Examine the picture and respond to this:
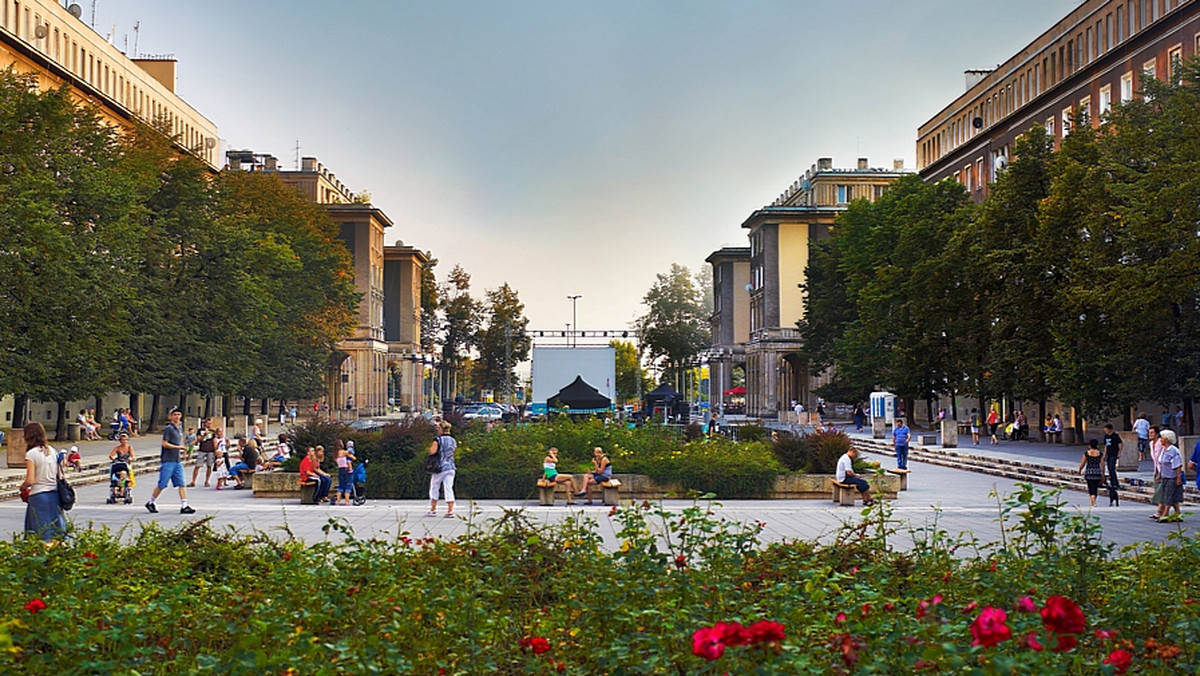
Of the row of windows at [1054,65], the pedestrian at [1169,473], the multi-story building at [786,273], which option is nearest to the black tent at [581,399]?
the row of windows at [1054,65]

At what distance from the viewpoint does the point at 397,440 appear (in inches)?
1180

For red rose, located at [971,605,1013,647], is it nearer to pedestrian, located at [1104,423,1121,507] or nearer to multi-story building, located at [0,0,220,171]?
pedestrian, located at [1104,423,1121,507]

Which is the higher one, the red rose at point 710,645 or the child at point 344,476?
the red rose at point 710,645

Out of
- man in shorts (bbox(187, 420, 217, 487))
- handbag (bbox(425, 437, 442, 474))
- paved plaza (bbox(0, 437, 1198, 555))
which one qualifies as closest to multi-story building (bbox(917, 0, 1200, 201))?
paved plaza (bbox(0, 437, 1198, 555))

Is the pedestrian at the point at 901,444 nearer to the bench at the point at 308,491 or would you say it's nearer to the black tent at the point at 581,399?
the bench at the point at 308,491

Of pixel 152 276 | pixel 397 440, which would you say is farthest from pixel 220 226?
pixel 397 440

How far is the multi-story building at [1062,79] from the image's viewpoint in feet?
172

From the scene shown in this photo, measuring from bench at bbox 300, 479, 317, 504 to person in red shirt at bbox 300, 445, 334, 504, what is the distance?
4 centimetres

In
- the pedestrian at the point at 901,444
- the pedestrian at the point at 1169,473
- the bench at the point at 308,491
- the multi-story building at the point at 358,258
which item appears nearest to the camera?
the pedestrian at the point at 1169,473

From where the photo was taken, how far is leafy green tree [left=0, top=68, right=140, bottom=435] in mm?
41188

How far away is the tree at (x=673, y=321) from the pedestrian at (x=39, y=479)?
122m

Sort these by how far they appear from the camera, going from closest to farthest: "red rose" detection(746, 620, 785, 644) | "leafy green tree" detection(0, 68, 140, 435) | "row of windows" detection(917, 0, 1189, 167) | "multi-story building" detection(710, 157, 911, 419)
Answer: "red rose" detection(746, 620, 785, 644)
"leafy green tree" detection(0, 68, 140, 435)
"row of windows" detection(917, 0, 1189, 167)
"multi-story building" detection(710, 157, 911, 419)

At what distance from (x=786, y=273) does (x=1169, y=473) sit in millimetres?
92308

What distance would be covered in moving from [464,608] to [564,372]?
178ft
